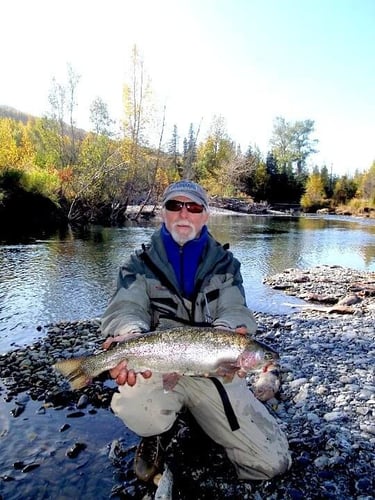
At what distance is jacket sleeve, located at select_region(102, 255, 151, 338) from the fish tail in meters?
0.43

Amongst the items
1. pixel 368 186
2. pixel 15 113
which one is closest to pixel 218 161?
pixel 368 186

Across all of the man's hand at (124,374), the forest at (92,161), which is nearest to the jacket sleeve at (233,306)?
the man's hand at (124,374)

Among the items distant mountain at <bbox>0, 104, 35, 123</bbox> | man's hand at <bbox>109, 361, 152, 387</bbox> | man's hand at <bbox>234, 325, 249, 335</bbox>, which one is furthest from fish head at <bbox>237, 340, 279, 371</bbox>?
distant mountain at <bbox>0, 104, 35, 123</bbox>

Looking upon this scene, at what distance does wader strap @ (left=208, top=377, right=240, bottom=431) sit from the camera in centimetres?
336

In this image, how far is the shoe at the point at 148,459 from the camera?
3523mm

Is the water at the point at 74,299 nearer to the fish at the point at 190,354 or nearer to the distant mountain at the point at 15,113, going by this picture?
the fish at the point at 190,354

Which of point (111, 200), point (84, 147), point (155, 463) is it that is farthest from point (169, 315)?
point (84, 147)

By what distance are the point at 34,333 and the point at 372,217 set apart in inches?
2155

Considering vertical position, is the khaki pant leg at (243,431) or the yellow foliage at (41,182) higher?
the yellow foliage at (41,182)

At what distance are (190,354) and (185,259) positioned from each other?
3.70 feet

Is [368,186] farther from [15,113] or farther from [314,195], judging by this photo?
[15,113]

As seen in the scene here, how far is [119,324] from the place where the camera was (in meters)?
3.51

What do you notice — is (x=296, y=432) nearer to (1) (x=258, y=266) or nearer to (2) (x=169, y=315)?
(2) (x=169, y=315)

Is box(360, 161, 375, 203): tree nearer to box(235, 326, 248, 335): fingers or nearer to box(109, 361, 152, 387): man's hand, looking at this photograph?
box(235, 326, 248, 335): fingers
